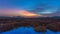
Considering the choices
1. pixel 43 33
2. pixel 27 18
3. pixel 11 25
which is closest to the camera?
pixel 43 33

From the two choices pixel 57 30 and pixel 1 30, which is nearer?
pixel 1 30

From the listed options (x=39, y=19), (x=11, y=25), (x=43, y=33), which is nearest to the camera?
(x=43, y=33)

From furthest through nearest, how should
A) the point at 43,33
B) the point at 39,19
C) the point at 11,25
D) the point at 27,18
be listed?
the point at 39,19 → the point at 27,18 → the point at 11,25 → the point at 43,33

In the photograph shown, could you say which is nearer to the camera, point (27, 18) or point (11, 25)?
point (11, 25)

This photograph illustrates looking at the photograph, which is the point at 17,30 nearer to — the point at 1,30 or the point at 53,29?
the point at 1,30

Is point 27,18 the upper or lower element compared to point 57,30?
upper

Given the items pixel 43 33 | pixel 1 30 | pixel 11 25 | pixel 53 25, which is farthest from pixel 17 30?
pixel 53 25

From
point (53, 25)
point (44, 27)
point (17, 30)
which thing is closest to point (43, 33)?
point (44, 27)

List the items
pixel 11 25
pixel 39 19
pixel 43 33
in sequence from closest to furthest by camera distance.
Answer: pixel 43 33 < pixel 11 25 < pixel 39 19

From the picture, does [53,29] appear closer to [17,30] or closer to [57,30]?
[57,30]
